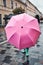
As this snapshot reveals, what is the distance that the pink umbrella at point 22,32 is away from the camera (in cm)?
470

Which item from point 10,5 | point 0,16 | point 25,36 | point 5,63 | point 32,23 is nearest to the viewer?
point 25,36

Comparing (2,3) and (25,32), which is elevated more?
(2,3)

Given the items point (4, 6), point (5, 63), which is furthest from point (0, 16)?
point (5, 63)

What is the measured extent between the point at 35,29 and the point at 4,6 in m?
22.5

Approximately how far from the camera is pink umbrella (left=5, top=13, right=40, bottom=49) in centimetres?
470

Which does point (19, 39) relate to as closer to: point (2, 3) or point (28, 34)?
point (28, 34)

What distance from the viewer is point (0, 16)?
83.3 feet

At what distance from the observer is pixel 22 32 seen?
15.5 feet

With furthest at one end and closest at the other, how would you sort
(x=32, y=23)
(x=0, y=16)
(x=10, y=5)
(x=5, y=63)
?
(x=10, y=5) < (x=0, y=16) < (x=5, y=63) < (x=32, y=23)

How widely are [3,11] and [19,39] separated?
22.2 m

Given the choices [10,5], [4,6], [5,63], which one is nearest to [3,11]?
[4,6]

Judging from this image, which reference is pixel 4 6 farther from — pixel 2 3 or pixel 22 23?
pixel 22 23

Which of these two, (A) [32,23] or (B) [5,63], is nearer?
(A) [32,23]

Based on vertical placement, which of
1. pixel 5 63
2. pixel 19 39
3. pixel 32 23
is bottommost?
pixel 5 63
